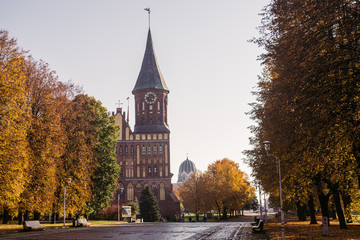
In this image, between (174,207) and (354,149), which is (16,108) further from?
(174,207)

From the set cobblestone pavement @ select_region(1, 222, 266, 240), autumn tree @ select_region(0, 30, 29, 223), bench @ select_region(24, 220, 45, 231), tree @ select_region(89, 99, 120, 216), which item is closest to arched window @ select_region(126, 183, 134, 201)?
tree @ select_region(89, 99, 120, 216)

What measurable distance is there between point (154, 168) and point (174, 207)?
935 centimetres

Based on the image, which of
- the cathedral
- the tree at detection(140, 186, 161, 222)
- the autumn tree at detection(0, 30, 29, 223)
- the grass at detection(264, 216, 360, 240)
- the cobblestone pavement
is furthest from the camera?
the cathedral

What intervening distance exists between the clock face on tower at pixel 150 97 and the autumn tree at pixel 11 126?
63.0 m

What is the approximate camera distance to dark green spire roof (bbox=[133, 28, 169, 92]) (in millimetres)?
89625

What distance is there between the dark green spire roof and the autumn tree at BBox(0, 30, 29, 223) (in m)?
63.4

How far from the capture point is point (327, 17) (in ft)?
38.4

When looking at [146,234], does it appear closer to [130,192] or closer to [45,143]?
[45,143]

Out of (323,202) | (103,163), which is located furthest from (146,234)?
(103,163)

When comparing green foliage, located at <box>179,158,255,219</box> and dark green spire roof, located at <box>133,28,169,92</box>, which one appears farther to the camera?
dark green spire roof, located at <box>133,28,169,92</box>

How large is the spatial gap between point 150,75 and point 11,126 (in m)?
67.4

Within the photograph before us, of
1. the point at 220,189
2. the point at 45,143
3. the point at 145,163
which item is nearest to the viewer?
the point at 45,143

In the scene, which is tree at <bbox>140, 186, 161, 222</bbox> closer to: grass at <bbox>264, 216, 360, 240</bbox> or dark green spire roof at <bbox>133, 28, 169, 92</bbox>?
dark green spire roof at <bbox>133, 28, 169, 92</bbox>

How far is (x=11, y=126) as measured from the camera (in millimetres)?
24078
